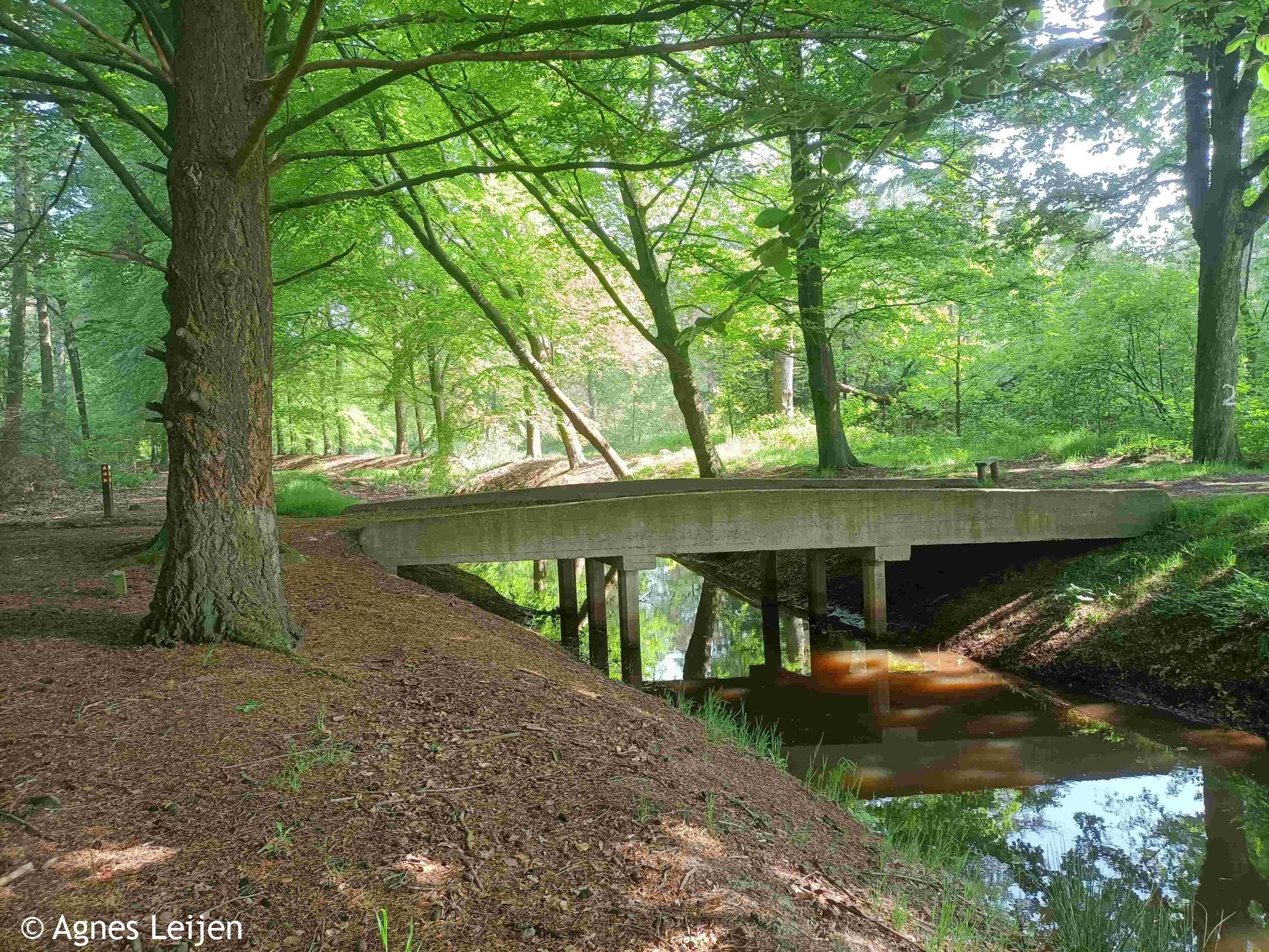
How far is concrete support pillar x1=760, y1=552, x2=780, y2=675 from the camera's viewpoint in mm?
11203

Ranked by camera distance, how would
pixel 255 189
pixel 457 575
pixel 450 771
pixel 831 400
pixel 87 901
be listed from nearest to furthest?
pixel 87 901 < pixel 450 771 < pixel 255 189 < pixel 457 575 < pixel 831 400

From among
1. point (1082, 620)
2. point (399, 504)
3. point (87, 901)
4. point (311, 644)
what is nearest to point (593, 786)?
point (87, 901)

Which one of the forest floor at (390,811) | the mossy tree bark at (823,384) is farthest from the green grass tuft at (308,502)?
the mossy tree bark at (823,384)

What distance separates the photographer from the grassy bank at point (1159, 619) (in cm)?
727

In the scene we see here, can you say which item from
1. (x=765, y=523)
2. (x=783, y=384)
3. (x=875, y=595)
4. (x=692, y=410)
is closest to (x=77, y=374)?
(x=692, y=410)

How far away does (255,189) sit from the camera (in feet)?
15.9

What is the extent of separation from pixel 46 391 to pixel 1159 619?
24.9m

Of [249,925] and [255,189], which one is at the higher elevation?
[255,189]

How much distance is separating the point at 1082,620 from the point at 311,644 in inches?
328

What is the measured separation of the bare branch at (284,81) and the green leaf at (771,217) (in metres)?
2.98

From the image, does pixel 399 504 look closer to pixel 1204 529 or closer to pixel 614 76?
pixel 614 76

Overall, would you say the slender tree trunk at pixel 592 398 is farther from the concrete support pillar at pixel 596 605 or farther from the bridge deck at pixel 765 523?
the bridge deck at pixel 765 523

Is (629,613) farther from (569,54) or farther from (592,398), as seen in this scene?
(592,398)

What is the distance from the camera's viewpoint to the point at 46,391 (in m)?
20.4
